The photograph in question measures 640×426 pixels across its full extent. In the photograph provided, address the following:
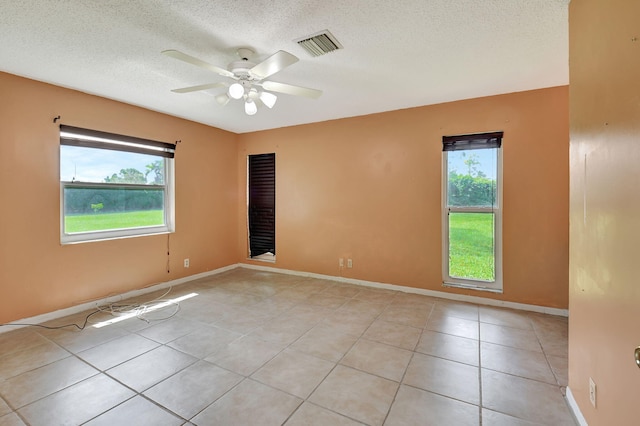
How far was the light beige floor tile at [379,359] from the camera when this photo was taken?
6.58ft

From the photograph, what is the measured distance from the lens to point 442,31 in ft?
6.41

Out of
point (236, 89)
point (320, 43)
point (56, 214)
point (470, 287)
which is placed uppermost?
point (320, 43)

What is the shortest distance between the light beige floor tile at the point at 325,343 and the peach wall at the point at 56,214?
2558 millimetres

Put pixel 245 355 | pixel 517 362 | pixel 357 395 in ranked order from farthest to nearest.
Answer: pixel 245 355
pixel 517 362
pixel 357 395

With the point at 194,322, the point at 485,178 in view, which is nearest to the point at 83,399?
the point at 194,322

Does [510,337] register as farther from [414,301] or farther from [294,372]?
[294,372]

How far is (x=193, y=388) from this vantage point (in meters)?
1.82

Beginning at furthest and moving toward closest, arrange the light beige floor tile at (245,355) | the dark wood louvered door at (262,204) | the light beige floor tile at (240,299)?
the dark wood louvered door at (262,204)
the light beige floor tile at (240,299)
the light beige floor tile at (245,355)

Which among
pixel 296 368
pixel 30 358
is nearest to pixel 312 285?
pixel 296 368

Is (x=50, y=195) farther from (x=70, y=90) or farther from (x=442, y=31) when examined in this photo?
(x=442, y=31)

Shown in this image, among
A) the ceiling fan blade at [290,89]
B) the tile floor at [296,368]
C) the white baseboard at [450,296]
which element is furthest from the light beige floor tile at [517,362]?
the ceiling fan blade at [290,89]

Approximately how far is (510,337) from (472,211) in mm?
1458

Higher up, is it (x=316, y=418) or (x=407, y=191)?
(x=407, y=191)

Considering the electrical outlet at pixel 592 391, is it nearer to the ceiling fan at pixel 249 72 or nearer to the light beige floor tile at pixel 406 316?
the light beige floor tile at pixel 406 316
